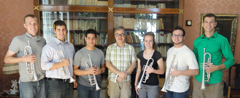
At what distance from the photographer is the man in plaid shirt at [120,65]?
2521 millimetres

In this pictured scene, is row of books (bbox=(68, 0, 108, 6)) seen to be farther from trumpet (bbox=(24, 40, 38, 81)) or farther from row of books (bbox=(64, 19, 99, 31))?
trumpet (bbox=(24, 40, 38, 81))

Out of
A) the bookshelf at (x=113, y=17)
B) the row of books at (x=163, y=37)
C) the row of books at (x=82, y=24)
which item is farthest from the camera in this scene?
the row of books at (x=163, y=37)

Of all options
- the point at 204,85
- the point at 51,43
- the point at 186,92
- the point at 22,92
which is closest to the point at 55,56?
the point at 51,43

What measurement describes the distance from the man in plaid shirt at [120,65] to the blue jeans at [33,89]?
0.95 metres

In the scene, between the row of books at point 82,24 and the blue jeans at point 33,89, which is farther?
the row of books at point 82,24

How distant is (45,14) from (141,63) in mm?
2323

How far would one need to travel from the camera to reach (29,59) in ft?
6.68

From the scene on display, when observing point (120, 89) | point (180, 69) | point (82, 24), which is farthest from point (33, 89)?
point (180, 69)

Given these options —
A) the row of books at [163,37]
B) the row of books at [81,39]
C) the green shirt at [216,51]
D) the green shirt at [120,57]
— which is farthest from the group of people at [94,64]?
the row of books at [163,37]

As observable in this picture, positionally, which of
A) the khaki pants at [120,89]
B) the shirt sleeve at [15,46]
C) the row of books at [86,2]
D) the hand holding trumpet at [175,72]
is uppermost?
the row of books at [86,2]

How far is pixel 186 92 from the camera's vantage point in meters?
2.12

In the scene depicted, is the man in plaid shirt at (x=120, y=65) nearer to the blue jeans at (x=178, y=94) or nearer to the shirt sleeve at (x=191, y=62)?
the blue jeans at (x=178, y=94)

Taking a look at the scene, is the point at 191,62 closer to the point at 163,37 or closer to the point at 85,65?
the point at 85,65

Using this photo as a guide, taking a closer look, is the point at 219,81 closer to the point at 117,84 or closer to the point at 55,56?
the point at 117,84
